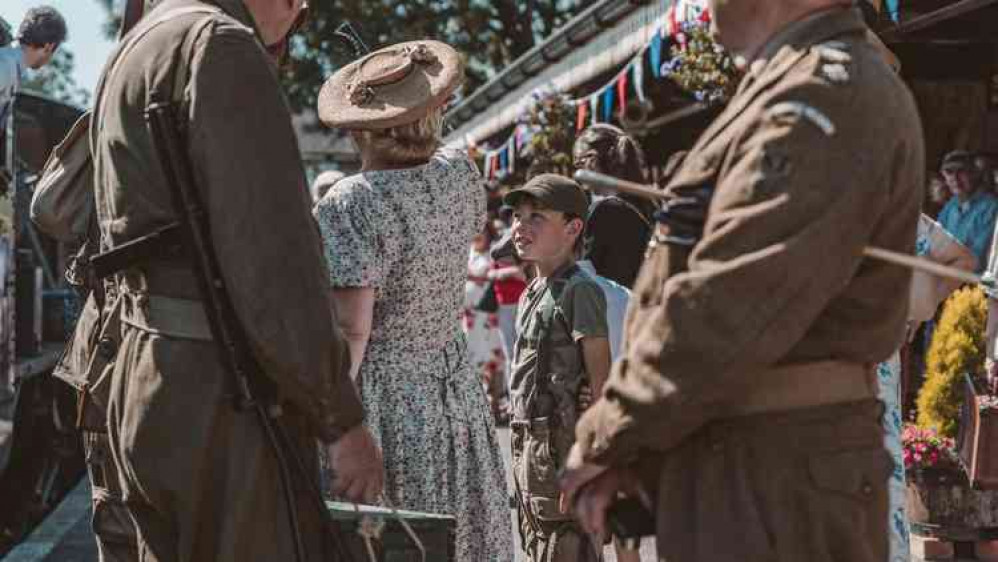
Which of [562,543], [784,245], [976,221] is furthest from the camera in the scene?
[976,221]

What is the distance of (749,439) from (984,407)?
12.8 feet

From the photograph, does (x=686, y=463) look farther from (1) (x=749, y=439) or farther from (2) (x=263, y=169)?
(2) (x=263, y=169)

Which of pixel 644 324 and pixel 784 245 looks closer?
pixel 784 245

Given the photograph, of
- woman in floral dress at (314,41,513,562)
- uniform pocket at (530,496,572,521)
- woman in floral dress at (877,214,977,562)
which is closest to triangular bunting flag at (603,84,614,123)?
woman in floral dress at (877,214,977,562)

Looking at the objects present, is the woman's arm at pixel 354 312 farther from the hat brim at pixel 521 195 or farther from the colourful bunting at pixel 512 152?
the colourful bunting at pixel 512 152

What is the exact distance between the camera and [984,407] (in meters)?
6.29

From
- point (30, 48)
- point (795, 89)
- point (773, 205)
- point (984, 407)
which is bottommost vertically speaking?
point (984, 407)

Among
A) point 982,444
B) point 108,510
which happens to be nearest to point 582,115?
point 982,444

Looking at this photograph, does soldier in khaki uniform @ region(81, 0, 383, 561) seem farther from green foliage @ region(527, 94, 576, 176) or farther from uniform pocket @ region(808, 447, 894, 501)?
green foliage @ region(527, 94, 576, 176)

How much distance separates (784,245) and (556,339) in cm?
243

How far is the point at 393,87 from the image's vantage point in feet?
14.6

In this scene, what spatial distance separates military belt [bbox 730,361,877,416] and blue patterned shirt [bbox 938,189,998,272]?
7.88 m

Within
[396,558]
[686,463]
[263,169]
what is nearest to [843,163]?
[686,463]

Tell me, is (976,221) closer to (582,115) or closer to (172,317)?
(582,115)
